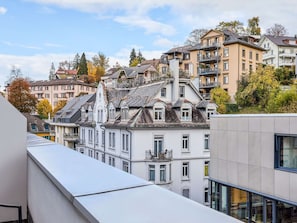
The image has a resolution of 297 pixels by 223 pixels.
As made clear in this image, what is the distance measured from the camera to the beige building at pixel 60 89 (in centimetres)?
4612

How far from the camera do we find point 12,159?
307 centimetres

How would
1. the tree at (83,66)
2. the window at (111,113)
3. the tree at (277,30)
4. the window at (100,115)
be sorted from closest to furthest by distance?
the window at (111,113) → the window at (100,115) → the tree at (277,30) → the tree at (83,66)

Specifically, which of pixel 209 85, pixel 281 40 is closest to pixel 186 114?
pixel 209 85

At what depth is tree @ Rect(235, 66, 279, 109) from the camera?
74.2ft

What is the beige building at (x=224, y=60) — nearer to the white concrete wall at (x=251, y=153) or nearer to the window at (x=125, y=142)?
the window at (x=125, y=142)

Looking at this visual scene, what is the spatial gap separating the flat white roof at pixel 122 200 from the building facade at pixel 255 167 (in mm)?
5756

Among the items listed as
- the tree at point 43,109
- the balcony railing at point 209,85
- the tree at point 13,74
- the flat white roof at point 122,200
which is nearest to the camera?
the flat white roof at point 122,200

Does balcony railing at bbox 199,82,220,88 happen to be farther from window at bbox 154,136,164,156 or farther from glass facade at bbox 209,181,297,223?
glass facade at bbox 209,181,297,223

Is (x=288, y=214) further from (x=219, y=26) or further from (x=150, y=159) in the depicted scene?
(x=219, y=26)

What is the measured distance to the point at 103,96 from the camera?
1927 cm

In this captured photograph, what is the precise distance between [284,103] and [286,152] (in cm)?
1417

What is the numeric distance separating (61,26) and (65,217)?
17204 mm

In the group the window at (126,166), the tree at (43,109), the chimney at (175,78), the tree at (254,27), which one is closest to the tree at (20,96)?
the tree at (43,109)

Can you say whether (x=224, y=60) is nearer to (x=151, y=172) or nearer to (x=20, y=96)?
(x=151, y=172)
